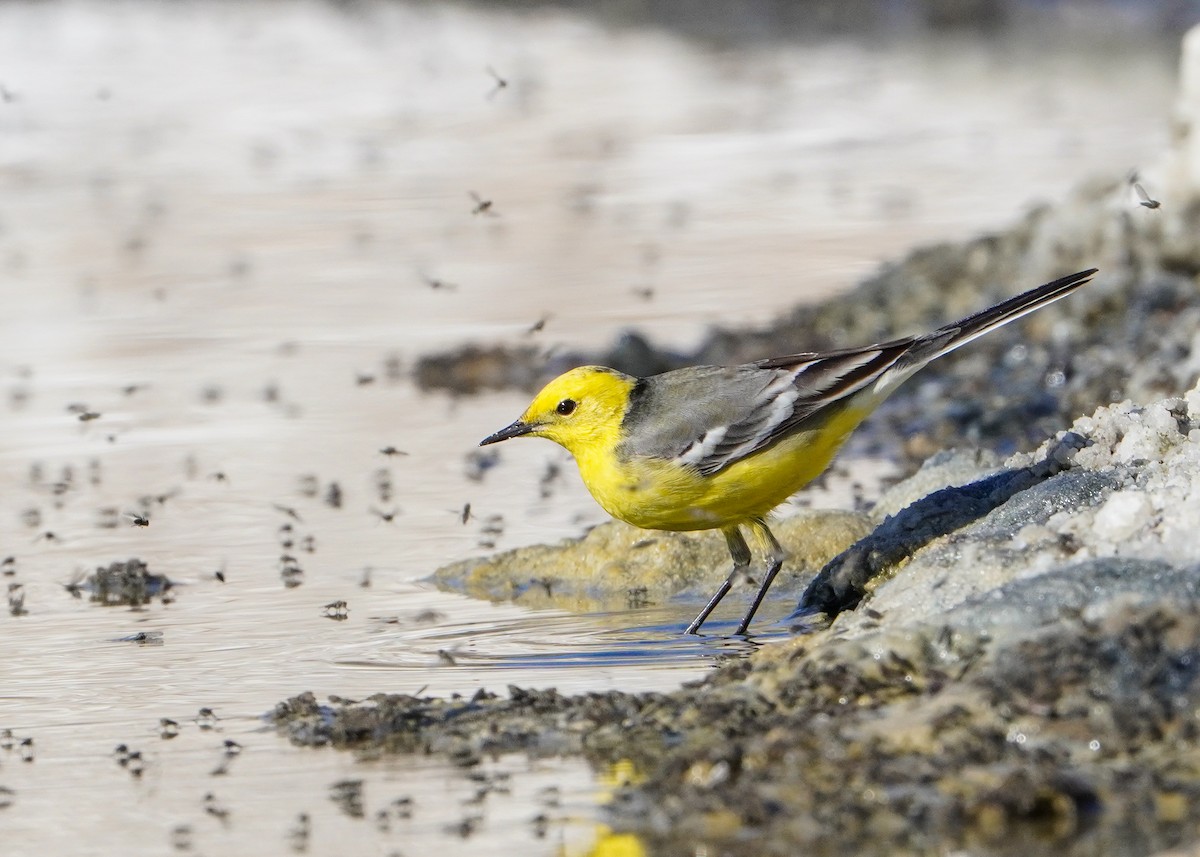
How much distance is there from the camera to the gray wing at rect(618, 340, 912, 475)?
27.6ft

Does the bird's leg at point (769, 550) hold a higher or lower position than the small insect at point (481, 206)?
lower

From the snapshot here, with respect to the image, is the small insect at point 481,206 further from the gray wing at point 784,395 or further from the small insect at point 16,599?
the gray wing at point 784,395

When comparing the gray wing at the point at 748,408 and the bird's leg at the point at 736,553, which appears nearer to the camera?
the gray wing at the point at 748,408

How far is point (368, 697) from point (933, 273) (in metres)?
9.03

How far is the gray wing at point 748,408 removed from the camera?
27.6 ft

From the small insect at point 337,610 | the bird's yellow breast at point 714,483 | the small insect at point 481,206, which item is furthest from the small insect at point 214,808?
the small insect at point 481,206

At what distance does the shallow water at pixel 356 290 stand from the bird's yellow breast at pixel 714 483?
0.49 meters

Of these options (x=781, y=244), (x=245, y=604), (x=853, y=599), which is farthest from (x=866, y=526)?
(x=781, y=244)

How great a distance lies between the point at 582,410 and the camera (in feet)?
29.2

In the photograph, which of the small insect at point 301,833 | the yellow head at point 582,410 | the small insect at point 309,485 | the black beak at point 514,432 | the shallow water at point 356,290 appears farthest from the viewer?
the small insect at point 309,485

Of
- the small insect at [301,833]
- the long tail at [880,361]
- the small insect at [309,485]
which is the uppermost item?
the long tail at [880,361]

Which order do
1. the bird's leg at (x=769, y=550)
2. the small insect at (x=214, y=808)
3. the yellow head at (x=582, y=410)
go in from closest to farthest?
the small insect at (x=214, y=808), the bird's leg at (x=769, y=550), the yellow head at (x=582, y=410)

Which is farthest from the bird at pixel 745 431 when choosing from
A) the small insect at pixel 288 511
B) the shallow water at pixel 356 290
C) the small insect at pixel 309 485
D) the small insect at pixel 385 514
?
the small insect at pixel 309 485

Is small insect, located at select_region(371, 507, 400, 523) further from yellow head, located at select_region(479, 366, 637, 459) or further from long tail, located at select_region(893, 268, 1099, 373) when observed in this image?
long tail, located at select_region(893, 268, 1099, 373)
